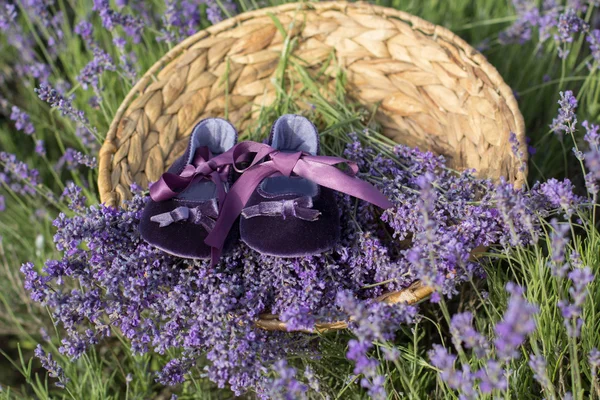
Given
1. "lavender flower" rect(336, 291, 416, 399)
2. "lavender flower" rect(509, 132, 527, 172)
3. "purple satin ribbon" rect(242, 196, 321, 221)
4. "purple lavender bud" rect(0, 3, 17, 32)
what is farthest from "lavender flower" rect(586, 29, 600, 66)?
"purple lavender bud" rect(0, 3, 17, 32)

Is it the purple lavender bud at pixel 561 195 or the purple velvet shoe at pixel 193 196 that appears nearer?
the purple lavender bud at pixel 561 195

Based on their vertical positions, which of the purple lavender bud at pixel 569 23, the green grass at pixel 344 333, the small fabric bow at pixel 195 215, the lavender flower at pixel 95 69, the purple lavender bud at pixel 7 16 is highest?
the purple lavender bud at pixel 7 16

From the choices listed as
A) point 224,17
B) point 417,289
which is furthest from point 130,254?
point 224,17

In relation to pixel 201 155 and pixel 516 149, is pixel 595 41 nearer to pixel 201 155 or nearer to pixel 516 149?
pixel 516 149

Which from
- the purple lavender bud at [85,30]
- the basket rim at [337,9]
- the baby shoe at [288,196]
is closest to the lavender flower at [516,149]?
the basket rim at [337,9]

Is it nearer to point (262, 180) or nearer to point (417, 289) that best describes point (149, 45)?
point (262, 180)

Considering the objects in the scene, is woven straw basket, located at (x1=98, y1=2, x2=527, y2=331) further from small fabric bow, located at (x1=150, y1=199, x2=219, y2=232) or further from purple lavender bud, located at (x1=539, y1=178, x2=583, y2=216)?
purple lavender bud, located at (x1=539, y1=178, x2=583, y2=216)

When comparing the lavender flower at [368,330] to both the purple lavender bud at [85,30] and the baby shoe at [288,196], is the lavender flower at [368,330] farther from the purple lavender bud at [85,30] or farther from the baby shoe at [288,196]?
the purple lavender bud at [85,30]

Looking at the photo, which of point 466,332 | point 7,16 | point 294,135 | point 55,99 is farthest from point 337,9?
point 466,332

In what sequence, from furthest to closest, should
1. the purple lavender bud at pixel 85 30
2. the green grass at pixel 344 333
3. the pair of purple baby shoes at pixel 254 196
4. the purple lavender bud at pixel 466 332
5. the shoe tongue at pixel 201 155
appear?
the purple lavender bud at pixel 85 30
the shoe tongue at pixel 201 155
the pair of purple baby shoes at pixel 254 196
the green grass at pixel 344 333
the purple lavender bud at pixel 466 332
